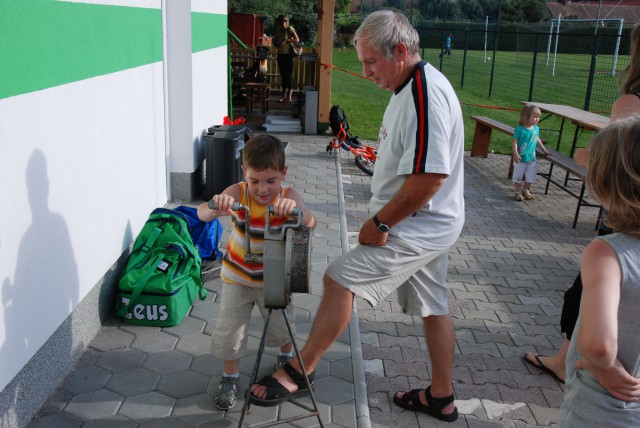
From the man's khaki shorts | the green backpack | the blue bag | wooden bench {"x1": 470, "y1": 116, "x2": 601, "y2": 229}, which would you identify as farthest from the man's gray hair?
wooden bench {"x1": 470, "y1": 116, "x2": 601, "y2": 229}

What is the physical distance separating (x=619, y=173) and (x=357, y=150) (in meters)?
7.48

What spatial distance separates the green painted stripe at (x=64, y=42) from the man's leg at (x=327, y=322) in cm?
167

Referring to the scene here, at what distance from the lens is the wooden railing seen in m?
12.9

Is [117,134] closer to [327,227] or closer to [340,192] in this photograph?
[327,227]

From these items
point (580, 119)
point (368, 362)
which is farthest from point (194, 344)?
point (580, 119)

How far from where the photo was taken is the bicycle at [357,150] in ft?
29.5

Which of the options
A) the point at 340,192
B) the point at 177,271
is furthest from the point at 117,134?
the point at 340,192

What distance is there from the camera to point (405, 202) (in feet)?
8.91

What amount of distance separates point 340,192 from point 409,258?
469 cm

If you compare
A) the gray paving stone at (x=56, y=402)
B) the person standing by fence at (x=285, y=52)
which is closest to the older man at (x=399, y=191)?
the gray paving stone at (x=56, y=402)

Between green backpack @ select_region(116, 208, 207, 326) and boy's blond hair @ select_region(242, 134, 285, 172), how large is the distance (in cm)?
139

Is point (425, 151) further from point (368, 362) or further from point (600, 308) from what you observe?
point (368, 362)

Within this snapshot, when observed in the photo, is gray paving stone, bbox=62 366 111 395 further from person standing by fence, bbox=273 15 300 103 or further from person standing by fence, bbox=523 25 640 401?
person standing by fence, bbox=273 15 300 103

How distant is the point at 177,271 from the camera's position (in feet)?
13.2
